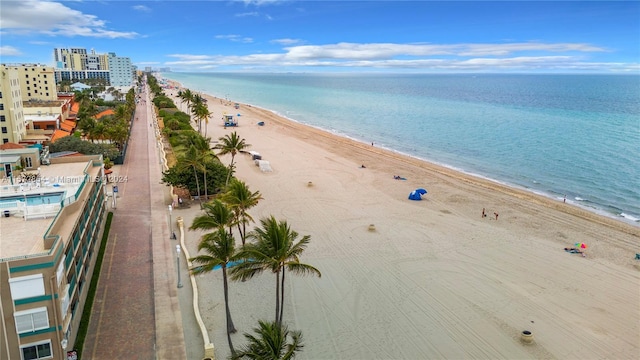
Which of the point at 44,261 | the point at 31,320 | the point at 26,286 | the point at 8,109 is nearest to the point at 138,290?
the point at 31,320

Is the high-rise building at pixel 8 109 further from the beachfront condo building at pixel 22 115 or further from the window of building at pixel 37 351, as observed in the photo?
the window of building at pixel 37 351

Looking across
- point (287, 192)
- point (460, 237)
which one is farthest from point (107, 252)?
point (460, 237)

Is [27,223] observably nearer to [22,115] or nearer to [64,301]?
[64,301]

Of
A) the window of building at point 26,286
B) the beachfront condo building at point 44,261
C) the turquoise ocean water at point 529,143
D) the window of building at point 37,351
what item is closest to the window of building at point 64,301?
the beachfront condo building at point 44,261

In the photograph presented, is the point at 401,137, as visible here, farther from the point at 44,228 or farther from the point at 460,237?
the point at 44,228

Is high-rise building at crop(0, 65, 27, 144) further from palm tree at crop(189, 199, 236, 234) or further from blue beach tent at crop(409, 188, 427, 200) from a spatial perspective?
blue beach tent at crop(409, 188, 427, 200)

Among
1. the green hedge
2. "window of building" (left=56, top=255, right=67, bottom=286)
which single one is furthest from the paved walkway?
"window of building" (left=56, top=255, right=67, bottom=286)
